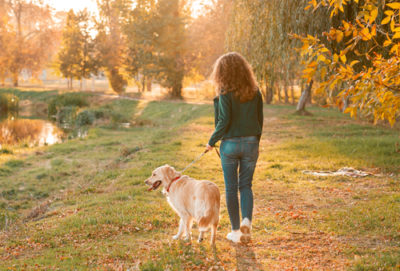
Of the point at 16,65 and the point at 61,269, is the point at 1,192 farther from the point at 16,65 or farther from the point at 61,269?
the point at 16,65

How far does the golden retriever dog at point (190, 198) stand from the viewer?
4.95 m

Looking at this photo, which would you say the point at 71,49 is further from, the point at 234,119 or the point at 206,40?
the point at 234,119

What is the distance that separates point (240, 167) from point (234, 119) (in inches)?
26.3

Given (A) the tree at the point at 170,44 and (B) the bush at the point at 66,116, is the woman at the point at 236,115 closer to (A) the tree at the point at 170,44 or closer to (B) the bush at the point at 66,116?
(B) the bush at the point at 66,116

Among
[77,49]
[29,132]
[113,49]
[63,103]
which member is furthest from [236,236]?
[77,49]

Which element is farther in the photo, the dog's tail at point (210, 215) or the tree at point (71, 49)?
the tree at point (71, 49)

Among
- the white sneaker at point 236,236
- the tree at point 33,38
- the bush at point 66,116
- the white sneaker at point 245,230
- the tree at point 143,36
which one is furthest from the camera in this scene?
the tree at point 33,38

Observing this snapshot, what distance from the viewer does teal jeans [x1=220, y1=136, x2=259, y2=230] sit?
5094mm

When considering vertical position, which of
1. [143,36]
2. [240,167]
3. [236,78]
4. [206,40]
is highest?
[143,36]

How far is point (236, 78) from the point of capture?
5.01m

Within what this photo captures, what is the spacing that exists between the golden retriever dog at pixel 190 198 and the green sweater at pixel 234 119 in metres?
0.63

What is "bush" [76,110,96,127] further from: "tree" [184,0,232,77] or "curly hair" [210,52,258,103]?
"curly hair" [210,52,258,103]

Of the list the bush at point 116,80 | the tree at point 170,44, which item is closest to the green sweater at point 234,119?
the tree at point 170,44

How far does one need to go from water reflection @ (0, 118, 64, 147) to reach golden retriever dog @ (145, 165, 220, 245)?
49.3 feet
